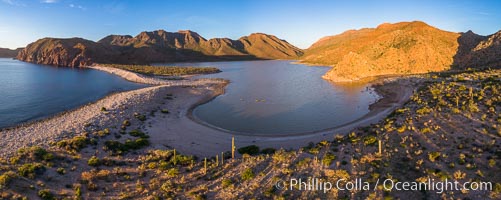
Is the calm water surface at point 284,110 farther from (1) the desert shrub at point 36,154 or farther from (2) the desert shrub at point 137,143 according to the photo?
(1) the desert shrub at point 36,154

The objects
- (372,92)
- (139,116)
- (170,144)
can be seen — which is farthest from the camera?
(372,92)

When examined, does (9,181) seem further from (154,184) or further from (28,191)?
(154,184)

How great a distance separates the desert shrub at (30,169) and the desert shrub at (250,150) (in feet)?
57.2

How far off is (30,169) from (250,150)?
752 inches

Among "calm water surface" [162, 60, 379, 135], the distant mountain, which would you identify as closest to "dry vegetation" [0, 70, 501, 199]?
"calm water surface" [162, 60, 379, 135]

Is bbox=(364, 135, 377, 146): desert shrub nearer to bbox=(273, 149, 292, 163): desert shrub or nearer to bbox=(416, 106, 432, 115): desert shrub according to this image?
bbox=(273, 149, 292, 163): desert shrub

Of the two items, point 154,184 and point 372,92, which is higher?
point 372,92

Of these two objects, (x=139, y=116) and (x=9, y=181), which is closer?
(x=9, y=181)

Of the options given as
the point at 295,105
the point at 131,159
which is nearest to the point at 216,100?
the point at 295,105

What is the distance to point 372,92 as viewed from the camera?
7225 cm

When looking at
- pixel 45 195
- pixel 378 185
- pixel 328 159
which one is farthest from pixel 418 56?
pixel 45 195

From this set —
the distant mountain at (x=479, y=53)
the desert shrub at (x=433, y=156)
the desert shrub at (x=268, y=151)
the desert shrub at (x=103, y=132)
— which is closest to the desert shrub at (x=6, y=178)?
the desert shrub at (x=103, y=132)

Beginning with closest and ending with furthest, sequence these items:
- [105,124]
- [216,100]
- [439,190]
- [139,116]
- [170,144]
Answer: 1. [439,190]
2. [170,144]
3. [105,124]
4. [139,116]
5. [216,100]

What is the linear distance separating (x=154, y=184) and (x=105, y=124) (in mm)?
21676
